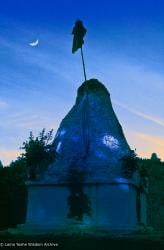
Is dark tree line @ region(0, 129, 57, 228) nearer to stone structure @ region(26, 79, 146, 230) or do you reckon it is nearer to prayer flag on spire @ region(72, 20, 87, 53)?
stone structure @ region(26, 79, 146, 230)

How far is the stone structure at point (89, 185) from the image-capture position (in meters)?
21.3

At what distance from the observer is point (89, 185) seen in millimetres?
21656

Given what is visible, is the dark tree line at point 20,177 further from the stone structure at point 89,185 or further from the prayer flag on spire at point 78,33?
the prayer flag on spire at point 78,33

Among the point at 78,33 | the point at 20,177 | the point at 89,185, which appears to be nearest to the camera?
the point at 89,185

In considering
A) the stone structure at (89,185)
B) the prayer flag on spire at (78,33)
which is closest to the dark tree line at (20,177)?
the stone structure at (89,185)

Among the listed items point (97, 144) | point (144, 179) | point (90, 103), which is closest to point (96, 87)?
point (90, 103)

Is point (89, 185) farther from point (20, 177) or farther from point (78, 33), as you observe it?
point (20, 177)

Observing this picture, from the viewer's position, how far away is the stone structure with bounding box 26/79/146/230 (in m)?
21.3

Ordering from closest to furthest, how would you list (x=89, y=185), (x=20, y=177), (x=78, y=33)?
(x=89, y=185) < (x=78, y=33) < (x=20, y=177)

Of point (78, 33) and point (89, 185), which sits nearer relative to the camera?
point (89, 185)

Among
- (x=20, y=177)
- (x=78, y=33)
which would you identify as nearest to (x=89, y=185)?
(x=78, y=33)

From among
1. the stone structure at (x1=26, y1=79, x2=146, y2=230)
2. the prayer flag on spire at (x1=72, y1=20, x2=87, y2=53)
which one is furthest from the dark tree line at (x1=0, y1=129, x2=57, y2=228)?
the prayer flag on spire at (x1=72, y1=20, x2=87, y2=53)

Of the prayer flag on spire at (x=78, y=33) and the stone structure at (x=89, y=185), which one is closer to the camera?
the stone structure at (x=89, y=185)

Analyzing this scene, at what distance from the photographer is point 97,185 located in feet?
70.7
